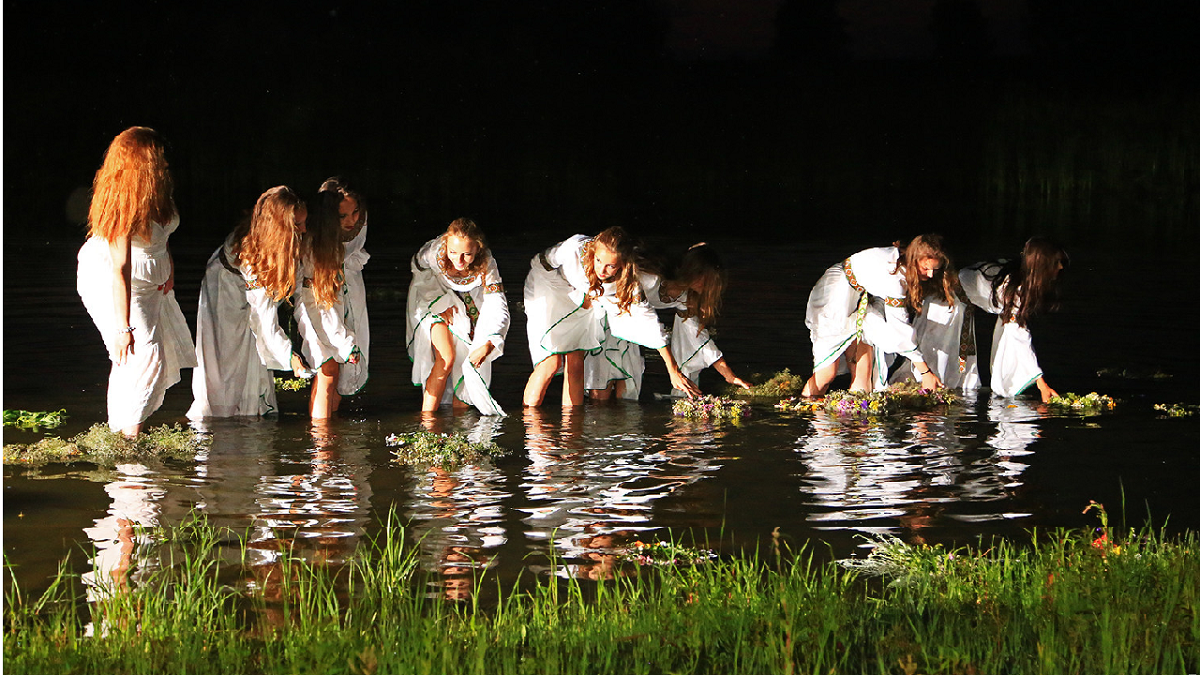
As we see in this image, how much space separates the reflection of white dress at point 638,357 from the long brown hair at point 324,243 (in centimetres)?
204

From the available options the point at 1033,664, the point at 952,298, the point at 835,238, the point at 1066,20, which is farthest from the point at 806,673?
the point at 1066,20

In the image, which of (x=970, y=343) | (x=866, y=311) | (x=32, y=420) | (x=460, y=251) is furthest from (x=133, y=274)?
(x=970, y=343)

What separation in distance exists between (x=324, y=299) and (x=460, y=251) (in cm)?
89

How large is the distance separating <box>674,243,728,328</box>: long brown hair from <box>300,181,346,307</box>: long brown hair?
218cm

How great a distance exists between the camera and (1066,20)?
4828 cm

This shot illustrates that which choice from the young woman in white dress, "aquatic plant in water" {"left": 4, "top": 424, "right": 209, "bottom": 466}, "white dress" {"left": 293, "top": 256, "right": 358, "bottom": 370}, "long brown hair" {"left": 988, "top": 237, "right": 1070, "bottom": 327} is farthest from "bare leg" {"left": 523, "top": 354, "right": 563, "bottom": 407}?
"long brown hair" {"left": 988, "top": 237, "right": 1070, "bottom": 327}

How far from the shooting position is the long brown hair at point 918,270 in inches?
375

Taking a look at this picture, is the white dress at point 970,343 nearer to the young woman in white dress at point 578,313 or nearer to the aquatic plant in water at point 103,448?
the young woman in white dress at point 578,313

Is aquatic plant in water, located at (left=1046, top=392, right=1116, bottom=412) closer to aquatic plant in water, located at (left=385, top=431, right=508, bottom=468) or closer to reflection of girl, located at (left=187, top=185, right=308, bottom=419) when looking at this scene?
aquatic plant in water, located at (left=385, top=431, right=508, bottom=468)

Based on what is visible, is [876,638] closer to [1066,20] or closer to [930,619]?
[930,619]

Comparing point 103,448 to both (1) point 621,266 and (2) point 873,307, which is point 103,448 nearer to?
(1) point 621,266

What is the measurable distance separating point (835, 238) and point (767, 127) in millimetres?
18174

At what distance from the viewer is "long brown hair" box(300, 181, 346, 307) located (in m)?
8.61

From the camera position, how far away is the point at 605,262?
30.0ft
